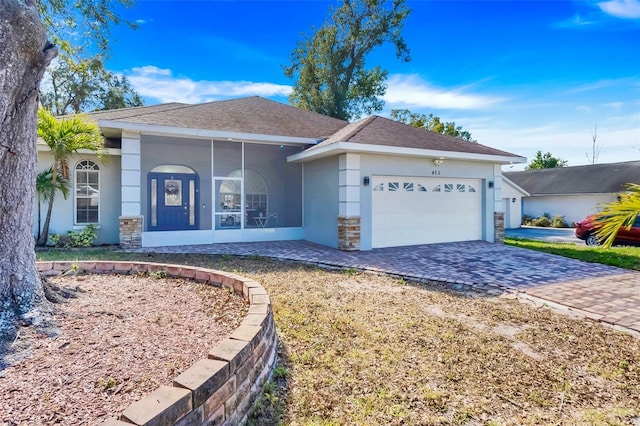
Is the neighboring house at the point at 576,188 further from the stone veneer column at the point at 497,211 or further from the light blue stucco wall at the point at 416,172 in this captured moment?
the light blue stucco wall at the point at 416,172

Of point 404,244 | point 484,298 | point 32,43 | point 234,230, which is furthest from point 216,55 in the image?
point 484,298

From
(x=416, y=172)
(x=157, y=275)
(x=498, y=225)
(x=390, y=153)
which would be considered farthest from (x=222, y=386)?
(x=498, y=225)

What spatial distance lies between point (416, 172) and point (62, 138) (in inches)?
393

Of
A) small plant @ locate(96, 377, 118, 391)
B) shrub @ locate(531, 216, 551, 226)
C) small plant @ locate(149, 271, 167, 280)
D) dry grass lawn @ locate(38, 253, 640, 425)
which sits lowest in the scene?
dry grass lawn @ locate(38, 253, 640, 425)

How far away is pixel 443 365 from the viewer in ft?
10.7

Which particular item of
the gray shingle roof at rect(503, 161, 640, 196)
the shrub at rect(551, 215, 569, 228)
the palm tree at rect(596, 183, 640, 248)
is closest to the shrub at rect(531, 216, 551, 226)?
the shrub at rect(551, 215, 569, 228)

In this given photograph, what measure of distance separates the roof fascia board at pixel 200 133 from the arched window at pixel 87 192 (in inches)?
86.4

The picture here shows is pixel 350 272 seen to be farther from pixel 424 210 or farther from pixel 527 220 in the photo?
pixel 527 220

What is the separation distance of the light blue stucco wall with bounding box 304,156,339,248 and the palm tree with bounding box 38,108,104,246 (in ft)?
20.3

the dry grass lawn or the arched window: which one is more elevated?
the arched window

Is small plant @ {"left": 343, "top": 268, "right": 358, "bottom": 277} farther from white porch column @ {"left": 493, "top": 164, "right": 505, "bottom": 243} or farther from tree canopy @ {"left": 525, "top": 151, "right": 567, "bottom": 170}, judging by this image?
tree canopy @ {"left": 525, "top": 151, "right": 567, "bottom": 170}

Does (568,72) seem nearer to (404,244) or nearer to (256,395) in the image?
(404,244)

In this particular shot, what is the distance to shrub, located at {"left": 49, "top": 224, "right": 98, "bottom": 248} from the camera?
9617mm

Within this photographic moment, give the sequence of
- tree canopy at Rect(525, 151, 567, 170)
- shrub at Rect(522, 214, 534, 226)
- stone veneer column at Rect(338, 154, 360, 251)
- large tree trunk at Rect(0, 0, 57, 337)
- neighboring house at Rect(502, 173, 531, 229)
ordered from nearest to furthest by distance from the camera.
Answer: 1. large tree trunk at Rect(0, 0, 57, 337)
2. stone veneer column at Rect(338, 154, 360, 251)
3. neighboring house at Rect(502, 173, 531, 229)
4. shrub at Rect(522, 214, 534, 226)
5. tree canopy at Rect(525, 151, 567, 170)
